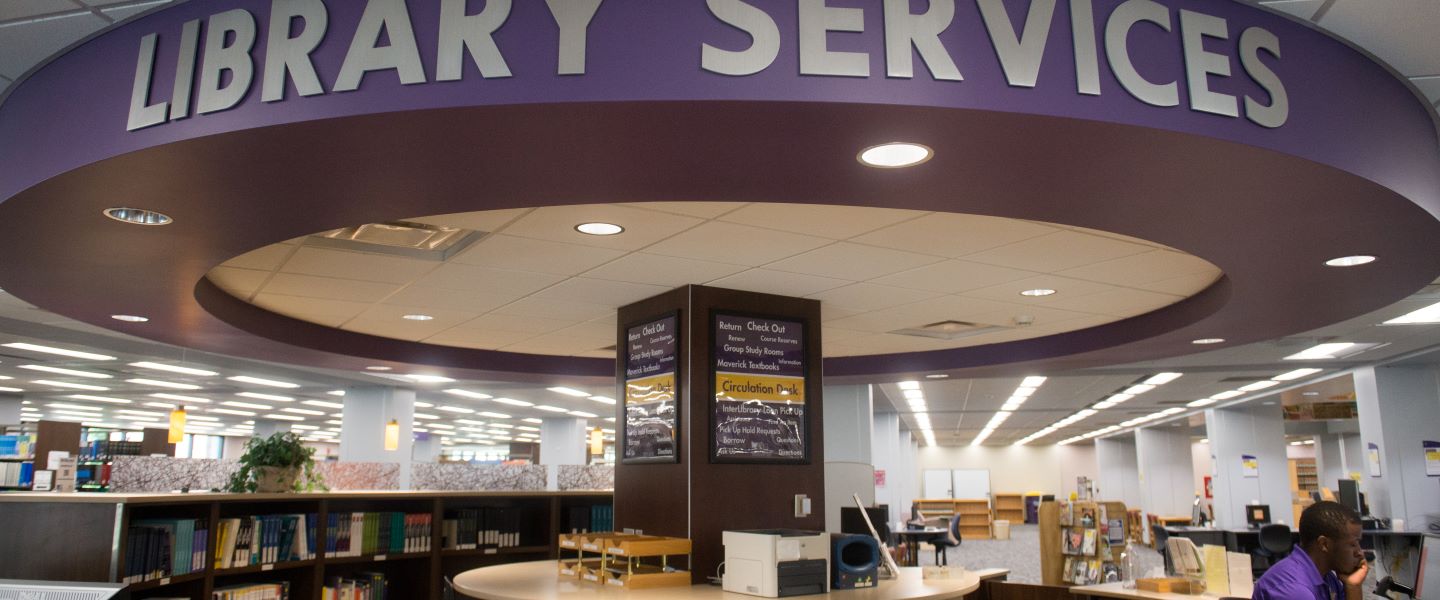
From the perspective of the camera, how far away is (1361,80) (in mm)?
3297

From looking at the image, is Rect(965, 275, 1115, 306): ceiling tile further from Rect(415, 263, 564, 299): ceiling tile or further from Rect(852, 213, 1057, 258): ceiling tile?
Rect(415, 263, 564, 299): ceiling tile

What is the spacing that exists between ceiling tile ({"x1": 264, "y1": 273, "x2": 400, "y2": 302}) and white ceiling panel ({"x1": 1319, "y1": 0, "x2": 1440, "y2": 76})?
5.01 m

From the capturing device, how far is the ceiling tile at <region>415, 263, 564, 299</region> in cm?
554

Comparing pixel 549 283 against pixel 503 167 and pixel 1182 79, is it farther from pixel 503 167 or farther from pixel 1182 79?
pixel 1182 79

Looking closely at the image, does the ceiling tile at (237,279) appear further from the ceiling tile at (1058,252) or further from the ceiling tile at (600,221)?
the ceiling tile at (1058,252)

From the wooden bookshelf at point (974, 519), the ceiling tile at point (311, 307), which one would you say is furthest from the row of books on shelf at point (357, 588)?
the wooden bookshelf at point (974, 519)

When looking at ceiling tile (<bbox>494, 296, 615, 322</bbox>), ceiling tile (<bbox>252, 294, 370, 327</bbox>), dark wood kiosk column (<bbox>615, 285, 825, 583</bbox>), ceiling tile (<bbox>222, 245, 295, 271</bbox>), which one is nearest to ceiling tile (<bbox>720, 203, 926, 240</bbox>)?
dark wood kiosk column (<bbox>615, 285, 825, 583</bbox>)

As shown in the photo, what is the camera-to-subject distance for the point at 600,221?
4512 mm

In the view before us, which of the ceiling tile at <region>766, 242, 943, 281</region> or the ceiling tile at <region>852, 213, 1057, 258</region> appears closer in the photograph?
the ceiling tile at <region>852, 213, 1057, 258</region>

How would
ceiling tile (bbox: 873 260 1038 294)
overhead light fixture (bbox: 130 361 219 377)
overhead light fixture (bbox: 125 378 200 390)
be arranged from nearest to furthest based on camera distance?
ceiling tile (bbox: 873 260 1038 294)
overhead light fixture (bbox: 130 361 219 377)
overhead light fixture (bbox: 125 378 200 390)

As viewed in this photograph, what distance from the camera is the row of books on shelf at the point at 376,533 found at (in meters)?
7.18

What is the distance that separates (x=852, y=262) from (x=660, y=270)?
1118mm

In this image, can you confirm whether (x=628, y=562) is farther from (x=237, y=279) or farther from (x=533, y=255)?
(x=237, y=279)

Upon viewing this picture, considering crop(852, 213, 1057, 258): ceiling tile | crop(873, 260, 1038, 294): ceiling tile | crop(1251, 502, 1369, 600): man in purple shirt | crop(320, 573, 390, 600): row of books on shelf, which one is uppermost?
crop(852, 213, 1057, 258): ceiling tile
